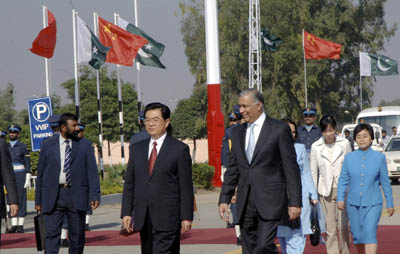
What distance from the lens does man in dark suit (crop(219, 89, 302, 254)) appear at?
794cm

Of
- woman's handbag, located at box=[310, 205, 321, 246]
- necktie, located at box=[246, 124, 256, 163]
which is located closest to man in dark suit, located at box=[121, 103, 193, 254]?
necktie, located at box=[246, 124, 256, 163]

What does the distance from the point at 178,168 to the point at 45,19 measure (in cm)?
2085

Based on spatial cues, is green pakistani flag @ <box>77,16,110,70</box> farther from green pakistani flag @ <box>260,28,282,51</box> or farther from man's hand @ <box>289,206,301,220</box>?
green pakistani flag @ <box>260,28,282,51</box>

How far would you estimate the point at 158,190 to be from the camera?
26.2 feet

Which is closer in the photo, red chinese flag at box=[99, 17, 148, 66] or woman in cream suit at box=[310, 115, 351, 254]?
woman in cream suit at box=[310, 115, 351, 254]

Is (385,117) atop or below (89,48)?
below

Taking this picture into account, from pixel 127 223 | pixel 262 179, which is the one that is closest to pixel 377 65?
pixel 262 179

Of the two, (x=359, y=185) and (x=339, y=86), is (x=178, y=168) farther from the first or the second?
(x=339, y=86)

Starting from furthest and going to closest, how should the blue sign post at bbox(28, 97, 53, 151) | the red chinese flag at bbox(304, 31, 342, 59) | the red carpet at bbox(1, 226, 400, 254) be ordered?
the red chinese flag at bbox(304, 31, 342, 59)
the blue sign post at bbox(28, 97, 53, 151)
the red carpet at bbox(1, 226, 400, 254)

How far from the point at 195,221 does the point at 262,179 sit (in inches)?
412

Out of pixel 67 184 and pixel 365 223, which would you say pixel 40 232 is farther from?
pixel 365 223

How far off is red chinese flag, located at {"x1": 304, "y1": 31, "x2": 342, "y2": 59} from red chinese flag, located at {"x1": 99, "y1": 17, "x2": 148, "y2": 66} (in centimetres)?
2093

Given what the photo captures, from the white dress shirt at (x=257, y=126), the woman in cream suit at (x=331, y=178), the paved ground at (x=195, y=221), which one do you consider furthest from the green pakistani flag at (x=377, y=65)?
the white dress shirt at (x=257, y=126)

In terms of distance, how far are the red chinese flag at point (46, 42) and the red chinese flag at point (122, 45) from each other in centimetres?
442
